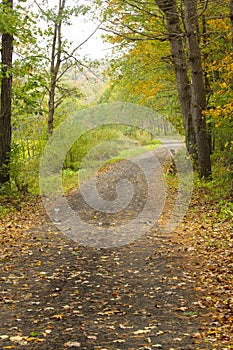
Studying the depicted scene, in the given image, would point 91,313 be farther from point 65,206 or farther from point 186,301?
point 65,206

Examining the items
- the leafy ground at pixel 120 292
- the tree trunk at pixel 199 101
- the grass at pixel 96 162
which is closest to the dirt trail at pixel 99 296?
the leafy ground at pixel 120 292

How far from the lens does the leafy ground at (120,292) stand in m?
4.94

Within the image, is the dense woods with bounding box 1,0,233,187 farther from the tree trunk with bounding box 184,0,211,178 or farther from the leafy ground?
the leafy ground

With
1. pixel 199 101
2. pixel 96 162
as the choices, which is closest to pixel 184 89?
pixel 199 101

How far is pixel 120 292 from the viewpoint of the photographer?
254 inches

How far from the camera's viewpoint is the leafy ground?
4.94m

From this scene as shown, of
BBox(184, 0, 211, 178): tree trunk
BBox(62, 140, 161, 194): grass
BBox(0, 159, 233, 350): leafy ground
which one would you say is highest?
BBox(184, 0, 211, 178): tree trunk

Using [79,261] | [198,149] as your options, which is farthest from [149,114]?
[79,261]

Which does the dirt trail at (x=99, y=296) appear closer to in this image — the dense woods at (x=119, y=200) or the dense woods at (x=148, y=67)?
the dense woods at (x=119, y=200)

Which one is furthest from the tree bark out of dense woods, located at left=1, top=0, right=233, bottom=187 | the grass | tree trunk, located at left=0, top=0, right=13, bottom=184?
tree trunk, located at left=0, top=0, right=13, bottom=184

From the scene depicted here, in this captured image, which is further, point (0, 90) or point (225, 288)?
point (0, 90)

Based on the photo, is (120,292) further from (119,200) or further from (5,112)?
(5,112)

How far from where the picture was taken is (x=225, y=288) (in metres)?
6.38

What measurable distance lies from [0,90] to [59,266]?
920 centimetres
